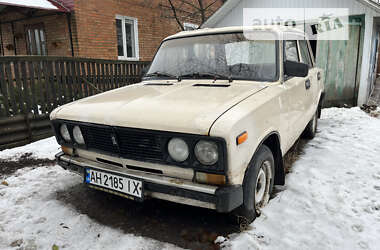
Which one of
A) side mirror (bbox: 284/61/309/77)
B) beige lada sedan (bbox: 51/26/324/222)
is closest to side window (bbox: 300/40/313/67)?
beige lada sedan (bbox: 51/26/324/222)

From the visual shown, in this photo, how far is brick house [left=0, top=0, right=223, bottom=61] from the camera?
938cm

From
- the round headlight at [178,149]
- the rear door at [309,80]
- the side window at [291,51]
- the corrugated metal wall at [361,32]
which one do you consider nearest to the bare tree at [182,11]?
the corrugated metal wall at [361,32]

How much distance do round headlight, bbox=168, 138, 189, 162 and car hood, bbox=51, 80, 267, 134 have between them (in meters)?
0.12

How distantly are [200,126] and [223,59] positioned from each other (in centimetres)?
141

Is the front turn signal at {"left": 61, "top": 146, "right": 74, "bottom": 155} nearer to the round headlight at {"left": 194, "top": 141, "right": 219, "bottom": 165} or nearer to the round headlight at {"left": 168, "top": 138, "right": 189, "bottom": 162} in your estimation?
the round headlight at {"left": 168, "top": 138, "right": 189, "bottom": 162}

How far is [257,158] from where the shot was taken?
2.42 metres

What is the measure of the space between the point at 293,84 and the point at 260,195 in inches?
55.7

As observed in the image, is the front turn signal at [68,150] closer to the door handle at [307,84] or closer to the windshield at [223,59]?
the windshield at [223,59]

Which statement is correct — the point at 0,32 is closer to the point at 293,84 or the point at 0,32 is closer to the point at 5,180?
the point at 5,180

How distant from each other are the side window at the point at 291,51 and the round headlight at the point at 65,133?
2514 mm

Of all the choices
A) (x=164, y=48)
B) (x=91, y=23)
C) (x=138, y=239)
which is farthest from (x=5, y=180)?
(x=91, y=23)

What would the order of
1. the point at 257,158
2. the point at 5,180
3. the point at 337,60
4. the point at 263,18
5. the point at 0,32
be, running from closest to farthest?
the point at 257,158
the point at 5,180
the point at 337,60
the point at 263,18
the point at 0,32

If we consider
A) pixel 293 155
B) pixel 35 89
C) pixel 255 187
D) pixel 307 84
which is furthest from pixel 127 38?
pixel 255 187

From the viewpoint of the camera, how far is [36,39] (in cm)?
1056
